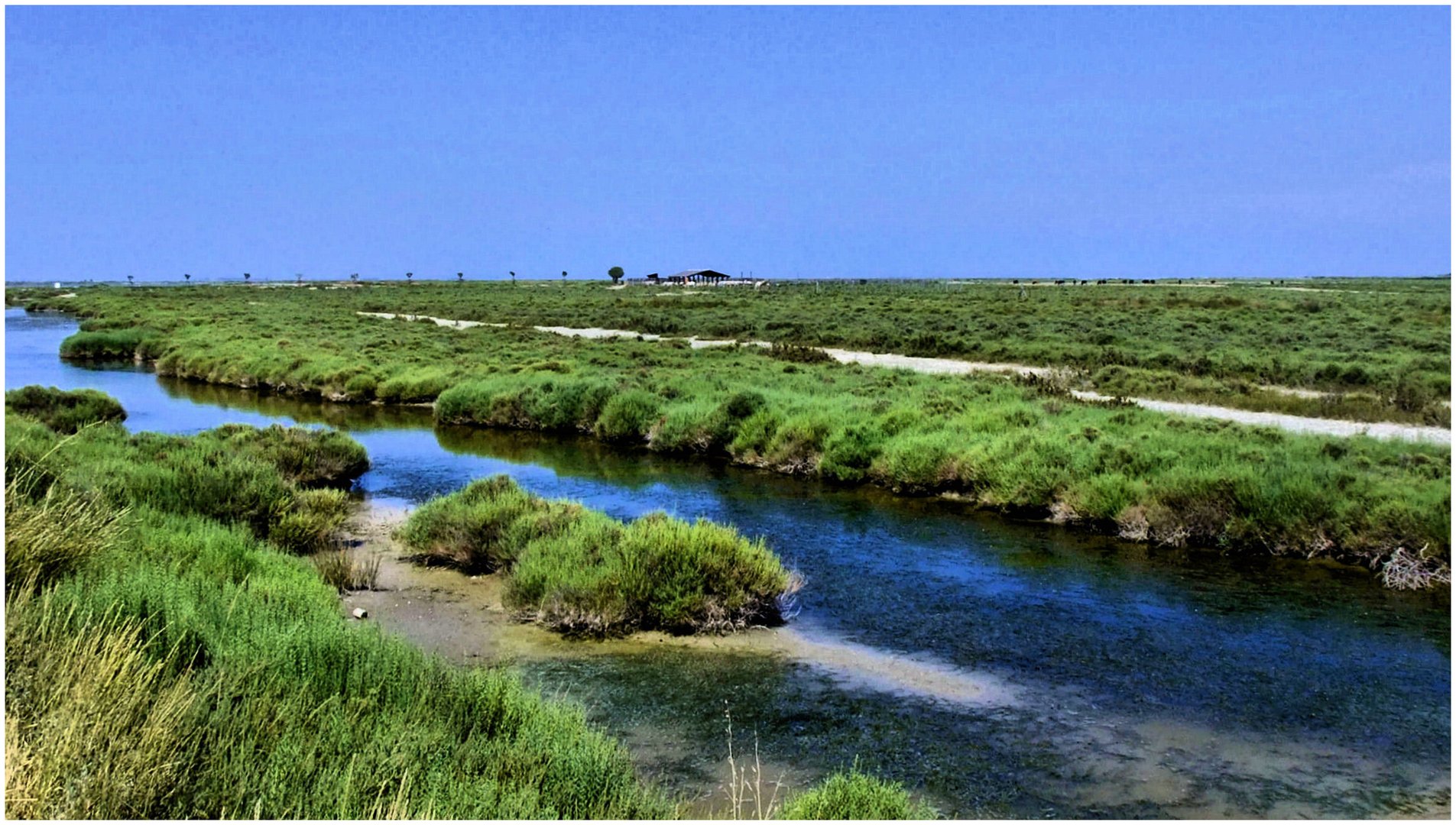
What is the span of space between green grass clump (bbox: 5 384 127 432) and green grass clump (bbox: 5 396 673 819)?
1538 cm

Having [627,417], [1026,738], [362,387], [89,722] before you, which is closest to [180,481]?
[89,722]

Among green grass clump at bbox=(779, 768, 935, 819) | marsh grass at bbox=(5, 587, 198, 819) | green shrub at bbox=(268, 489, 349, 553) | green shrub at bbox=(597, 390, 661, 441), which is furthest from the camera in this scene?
green shrub at bbox=(597, 390, 661, 441)

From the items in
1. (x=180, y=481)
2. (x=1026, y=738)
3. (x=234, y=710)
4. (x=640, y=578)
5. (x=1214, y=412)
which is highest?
(x=1214, y=412)

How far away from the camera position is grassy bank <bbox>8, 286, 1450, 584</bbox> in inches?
506

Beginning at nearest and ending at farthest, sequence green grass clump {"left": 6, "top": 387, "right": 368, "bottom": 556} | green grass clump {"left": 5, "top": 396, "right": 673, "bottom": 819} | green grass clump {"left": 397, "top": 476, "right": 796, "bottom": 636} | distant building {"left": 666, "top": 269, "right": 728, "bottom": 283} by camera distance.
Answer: green grass clump {"left": 5, "top": 396, "right": 673, "bottom": 819} < green grass clump {"left": 397, "top": 476, "right": 796, "bottom": 636} < green grass clump {"left": 6, "top": 387, "right": 368, "bottom": 556} < distant building {"left": 666, "top": 269, "right": 728, "bottom": 283}

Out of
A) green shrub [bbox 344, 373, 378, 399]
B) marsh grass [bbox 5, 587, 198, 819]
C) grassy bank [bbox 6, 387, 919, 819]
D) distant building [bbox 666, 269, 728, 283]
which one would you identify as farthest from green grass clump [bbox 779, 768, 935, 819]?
distant building [bbox 666, 269, 728, 283]

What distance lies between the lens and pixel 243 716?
4.65 m

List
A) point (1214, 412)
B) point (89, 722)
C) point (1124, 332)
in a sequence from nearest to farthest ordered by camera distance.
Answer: point (89, 722)
point (1214, 412)
point (1124, 332)

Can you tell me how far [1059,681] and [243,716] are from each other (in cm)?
641

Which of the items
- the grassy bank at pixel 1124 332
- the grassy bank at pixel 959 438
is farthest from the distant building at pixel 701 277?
the grassy bank at pixel 959 438

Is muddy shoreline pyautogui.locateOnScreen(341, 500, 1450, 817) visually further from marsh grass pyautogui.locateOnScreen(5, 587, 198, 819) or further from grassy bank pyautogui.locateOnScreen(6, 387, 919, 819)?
marsh grass pyautogui.locateOnScreen(5, 587, 198, 819)

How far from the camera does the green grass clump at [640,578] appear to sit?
9.77 metres

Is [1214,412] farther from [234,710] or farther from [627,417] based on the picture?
[234,710]

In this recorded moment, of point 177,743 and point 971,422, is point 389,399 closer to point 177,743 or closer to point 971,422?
point 971,422
